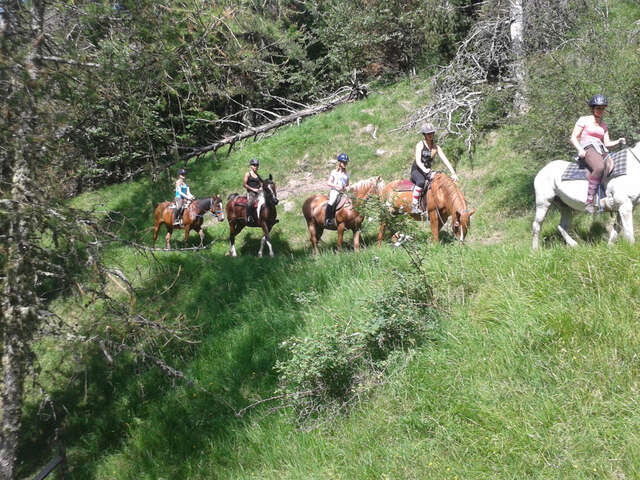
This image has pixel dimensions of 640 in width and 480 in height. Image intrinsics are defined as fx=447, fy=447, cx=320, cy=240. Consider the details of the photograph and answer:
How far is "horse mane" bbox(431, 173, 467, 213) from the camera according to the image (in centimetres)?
863

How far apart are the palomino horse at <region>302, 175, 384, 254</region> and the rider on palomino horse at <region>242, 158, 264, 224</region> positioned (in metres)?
1.33

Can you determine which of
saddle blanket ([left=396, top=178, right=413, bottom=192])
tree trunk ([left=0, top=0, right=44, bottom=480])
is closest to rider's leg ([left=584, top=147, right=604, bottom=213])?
saddle blanket ([left=396, top=178, right=413, bottom=192])

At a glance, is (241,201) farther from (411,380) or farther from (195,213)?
(411,380)

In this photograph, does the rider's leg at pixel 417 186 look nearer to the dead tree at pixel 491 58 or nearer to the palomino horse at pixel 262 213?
the palomino horse at pixel 262 213

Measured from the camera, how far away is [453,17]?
62.6 ft

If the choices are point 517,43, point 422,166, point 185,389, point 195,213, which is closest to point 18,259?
point 185,389

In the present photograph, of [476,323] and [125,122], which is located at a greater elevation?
[125,122]

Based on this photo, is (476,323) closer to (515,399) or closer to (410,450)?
(515,399)

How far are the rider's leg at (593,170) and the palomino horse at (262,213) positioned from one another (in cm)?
745

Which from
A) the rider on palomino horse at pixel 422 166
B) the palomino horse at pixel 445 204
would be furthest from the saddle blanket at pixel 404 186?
the palomino horse at pixel 445 204

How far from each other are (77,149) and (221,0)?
233 cm

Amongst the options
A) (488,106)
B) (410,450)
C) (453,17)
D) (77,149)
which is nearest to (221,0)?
(77,149)

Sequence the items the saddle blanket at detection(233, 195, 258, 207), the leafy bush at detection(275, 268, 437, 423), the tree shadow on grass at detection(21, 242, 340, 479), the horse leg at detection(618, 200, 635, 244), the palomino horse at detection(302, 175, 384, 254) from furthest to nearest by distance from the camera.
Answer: the saddle blanket at detection(233, 195, 258, 207), the palomino horse at detection(302, 175, 384, 254), the horse leg at detection(618, 200, 635, 244), the tree shadow on grass at detection(21, 242, 340, 479), the leafy bush at detection(275, 268, 437, 423)

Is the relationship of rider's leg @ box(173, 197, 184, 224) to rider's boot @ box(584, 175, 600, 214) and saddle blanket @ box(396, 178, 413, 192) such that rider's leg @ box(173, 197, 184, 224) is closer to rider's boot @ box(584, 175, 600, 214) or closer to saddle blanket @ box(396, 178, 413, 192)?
saddle blanket @ box(396, 178, 413, 192)
